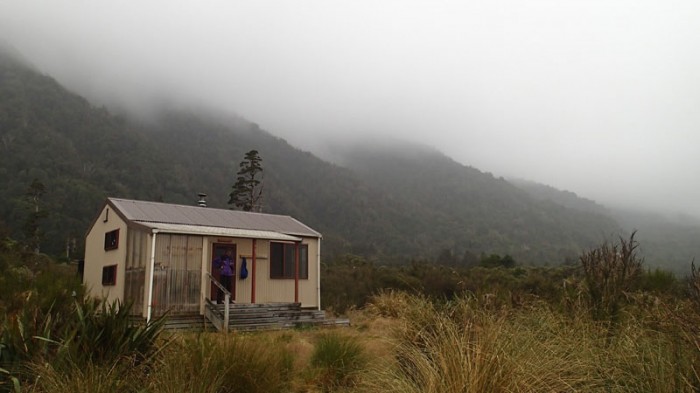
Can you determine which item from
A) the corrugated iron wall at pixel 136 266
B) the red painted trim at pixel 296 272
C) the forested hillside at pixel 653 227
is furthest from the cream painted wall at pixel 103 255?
the forested hillside at pixel 653 227

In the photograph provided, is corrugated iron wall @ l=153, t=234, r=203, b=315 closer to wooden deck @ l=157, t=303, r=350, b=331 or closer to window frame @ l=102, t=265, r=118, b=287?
wooden deck @ l=157, t=303, r=350, b=331

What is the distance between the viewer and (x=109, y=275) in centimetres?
1759

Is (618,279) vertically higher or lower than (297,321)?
higher

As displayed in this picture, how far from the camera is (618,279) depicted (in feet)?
23.2

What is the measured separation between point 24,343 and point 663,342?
241 inches

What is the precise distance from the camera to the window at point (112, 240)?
17.4 metres

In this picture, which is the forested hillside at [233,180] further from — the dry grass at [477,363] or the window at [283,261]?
the dry grass at [477,363]

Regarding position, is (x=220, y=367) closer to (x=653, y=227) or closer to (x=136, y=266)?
(x=136, y=266)

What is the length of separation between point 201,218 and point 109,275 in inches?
141

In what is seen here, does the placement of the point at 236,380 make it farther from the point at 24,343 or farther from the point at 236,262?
the point at 236,262

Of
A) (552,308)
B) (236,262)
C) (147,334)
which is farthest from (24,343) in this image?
(236,262)

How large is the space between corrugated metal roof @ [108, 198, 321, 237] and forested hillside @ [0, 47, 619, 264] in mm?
33262

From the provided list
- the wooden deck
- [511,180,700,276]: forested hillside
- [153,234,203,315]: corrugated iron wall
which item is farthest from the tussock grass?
[511,180,700,276]: forested hillside

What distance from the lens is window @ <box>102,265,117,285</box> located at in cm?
1723
